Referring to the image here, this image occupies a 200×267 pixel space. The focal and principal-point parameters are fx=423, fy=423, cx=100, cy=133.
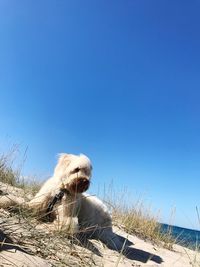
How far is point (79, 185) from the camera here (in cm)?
599

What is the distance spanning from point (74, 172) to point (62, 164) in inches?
16.5

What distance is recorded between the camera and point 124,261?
560 cm

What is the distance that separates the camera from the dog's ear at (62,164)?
6.52 metres

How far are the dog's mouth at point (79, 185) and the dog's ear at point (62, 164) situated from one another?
0.41 meters

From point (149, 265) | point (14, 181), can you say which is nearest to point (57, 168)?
point (149, 265)

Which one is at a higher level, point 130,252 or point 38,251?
point 130,252

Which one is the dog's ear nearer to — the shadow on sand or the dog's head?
the dog's head

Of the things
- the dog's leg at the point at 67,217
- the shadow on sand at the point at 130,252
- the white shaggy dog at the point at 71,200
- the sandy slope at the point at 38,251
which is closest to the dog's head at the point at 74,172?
the white shaggy dog at the point at 71,200

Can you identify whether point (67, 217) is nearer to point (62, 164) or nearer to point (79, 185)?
point (79, 185)

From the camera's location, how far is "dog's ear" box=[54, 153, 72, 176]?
6.52 meters

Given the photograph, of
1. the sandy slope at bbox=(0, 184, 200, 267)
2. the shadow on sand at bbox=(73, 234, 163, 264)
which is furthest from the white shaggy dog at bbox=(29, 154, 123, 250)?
the sandy slope at bbox=(0, 184, 200, 267)

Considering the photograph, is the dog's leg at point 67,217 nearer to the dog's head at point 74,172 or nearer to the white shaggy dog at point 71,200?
the white shaggy dog at point 71,200

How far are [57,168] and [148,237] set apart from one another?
3.75 m

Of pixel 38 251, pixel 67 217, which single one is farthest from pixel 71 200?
pixel 38 251
